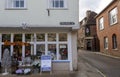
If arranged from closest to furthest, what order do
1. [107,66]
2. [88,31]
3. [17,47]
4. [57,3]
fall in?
[17,47]
[57,3]
[107,66]
[88,31]

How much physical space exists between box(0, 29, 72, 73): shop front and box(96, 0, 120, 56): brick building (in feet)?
43.9

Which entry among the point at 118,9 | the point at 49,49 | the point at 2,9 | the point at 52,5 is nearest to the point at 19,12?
the point at 2,9

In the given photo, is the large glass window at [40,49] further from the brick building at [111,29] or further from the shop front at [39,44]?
the brick building at [111,29]

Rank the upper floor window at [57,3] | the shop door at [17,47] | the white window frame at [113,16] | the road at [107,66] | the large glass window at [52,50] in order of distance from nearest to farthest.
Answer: the road at [107,66]
the shop door at [17,47]
the large glass window at [52,50]
the upper floor window at [57,3]
the white window frame at [113,16]

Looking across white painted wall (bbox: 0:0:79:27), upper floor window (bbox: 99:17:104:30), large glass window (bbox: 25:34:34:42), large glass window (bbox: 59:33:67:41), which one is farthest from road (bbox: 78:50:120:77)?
upper floor window (bbox: 99:17:104:30)

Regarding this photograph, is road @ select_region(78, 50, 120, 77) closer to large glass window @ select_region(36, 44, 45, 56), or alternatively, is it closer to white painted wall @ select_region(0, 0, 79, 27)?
white painted wall @ select_region(0, 0, 79, 27)

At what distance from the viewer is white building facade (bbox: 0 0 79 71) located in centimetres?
1437

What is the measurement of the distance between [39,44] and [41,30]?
977 mm

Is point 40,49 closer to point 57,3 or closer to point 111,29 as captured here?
point 57,3

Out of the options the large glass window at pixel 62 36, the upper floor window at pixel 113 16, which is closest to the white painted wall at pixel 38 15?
the large glass window at pixel 62 36

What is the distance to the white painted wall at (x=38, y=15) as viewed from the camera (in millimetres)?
14367

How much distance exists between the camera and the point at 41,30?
14523 millimetres

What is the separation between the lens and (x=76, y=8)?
14.6 meters

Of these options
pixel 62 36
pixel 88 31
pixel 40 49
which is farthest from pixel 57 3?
pixel 88 31
